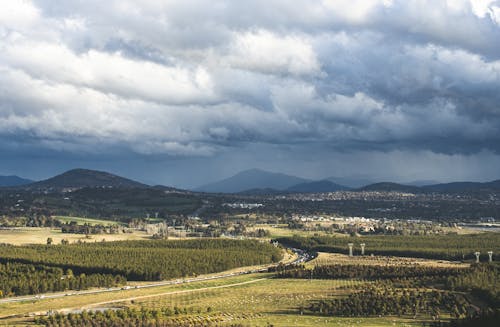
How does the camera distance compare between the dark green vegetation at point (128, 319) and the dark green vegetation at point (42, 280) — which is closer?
the dark green vegetation at point (128, 319)

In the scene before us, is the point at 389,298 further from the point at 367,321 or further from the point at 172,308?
the point at 172,308

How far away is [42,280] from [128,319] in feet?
196

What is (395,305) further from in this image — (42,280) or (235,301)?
(42,280)

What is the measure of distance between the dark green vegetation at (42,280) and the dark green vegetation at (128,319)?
4133 cm

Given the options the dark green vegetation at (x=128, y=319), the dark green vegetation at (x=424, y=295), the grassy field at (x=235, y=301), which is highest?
the dark green vegetation at (x=424, y=295)

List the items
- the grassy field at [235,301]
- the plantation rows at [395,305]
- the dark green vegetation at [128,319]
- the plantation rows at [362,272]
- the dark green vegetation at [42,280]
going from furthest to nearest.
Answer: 1. the plantation rows at [362,272]
2. the dark green vegetation at [42,280]
3. the plantation rows at [395,305]
4. the grassy field at [235,301]
5. the dark green vegetation at [128,319]

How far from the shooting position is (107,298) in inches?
5384

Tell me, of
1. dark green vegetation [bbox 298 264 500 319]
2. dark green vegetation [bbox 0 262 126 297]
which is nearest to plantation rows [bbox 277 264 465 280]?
dark green vegetation [bbox 298 264 500 319]

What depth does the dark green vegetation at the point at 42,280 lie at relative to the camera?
145375mm

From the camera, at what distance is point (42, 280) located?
15338cm

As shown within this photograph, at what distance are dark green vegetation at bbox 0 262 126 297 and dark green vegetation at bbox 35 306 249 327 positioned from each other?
136 feet

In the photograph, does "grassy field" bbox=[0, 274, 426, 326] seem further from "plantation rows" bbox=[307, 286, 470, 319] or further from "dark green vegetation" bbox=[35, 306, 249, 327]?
"plantation rows" bbox=[307, 286, 470, 319]

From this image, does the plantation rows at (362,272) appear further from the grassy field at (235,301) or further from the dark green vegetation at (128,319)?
the dark green vegetation at (128,319)

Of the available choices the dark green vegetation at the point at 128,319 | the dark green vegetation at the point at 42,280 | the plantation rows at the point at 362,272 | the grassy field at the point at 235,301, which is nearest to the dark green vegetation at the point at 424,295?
the plantation rows at the point at 362,272
